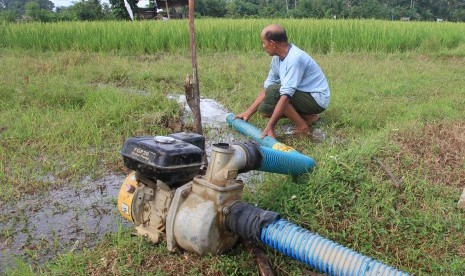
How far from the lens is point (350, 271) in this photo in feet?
6.04

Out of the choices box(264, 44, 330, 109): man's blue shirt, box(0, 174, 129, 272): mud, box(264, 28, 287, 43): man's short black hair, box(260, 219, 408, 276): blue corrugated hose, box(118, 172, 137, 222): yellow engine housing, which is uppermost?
box(264, 28, 287, 43): man's short black hair

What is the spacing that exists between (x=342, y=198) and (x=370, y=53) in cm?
640

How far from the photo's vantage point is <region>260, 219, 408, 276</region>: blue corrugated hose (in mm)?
1820

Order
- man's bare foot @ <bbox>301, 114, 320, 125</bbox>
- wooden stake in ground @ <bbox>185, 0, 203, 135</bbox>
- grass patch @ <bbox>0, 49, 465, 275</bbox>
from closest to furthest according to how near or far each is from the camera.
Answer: grass patch @ <bbox>0, 49, 465, 275</bbox>
wooden stake in ground @ <bbox>185, 0, 203, 135</bbox>
man's bare foot @ <bbox>301, 114, 320, 125</bbox>

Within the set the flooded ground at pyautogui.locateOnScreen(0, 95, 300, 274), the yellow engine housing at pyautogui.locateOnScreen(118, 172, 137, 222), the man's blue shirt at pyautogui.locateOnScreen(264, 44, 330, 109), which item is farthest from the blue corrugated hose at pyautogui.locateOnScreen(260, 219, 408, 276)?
the man's blue shirt at pyautogui.locateOnScreen(264, 44, 330, 109)

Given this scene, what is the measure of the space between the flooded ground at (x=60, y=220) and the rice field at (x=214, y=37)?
18.0ft

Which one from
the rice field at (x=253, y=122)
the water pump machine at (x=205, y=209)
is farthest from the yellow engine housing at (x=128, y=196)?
the rice field at (x=253, y=122)

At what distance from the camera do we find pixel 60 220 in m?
2.76

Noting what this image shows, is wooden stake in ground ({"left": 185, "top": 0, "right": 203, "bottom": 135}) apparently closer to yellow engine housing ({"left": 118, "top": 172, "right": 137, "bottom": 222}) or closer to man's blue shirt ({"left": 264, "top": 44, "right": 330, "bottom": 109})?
yellow engine housing ({"left": 118, "top": 172, "right": 137, "bottom": 222})

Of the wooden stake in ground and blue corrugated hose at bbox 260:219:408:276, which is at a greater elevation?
the wooden stake in ground

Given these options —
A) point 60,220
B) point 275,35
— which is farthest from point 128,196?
point 275,35

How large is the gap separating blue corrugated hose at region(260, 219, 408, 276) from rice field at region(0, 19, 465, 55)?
6713 mm

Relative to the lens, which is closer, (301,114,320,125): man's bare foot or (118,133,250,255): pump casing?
(118,133,250,255): pump casing

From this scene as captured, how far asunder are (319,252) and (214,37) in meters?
7.18
